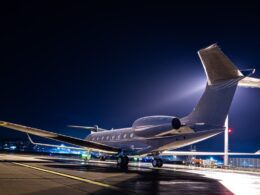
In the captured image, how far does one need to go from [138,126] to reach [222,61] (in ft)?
32.1

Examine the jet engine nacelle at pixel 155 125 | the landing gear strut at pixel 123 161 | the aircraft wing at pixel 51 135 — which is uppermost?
the jet engine nacelle at pixel 155 125

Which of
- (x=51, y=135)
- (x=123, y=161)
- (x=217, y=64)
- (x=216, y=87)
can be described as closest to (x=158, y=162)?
(x=123, y=161)

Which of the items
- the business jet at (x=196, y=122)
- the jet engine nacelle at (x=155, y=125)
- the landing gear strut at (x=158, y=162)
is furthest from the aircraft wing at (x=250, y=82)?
the landing gear strut at (x=158, y=162)

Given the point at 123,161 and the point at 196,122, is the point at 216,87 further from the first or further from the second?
the point at 123,161

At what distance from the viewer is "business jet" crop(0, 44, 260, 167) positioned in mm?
18281

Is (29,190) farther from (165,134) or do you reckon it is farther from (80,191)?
(165,134)

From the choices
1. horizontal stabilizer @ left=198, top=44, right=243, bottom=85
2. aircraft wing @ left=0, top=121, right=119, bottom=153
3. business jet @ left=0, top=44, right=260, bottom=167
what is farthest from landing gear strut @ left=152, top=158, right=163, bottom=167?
horizontal stabilizer @ left=198, top=44, right=243, bottom=85

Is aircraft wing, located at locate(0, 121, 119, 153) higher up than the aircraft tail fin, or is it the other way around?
the aircraft tail fin

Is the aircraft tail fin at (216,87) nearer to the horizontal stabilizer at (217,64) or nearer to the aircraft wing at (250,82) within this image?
the horizontal stabilizer at (217,64)

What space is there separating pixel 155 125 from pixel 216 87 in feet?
18.9

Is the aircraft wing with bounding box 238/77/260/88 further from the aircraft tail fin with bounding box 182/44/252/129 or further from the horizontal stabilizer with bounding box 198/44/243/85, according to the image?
the horizontal stabilizer with bounding box 198/44/243/85

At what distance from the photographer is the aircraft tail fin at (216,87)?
17.9 metres

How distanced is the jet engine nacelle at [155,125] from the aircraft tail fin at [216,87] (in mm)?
1018

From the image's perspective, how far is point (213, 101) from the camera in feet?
66.2
